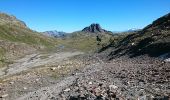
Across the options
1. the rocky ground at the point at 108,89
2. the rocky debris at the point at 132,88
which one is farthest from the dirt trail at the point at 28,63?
the rocky debris at the point at 132,88

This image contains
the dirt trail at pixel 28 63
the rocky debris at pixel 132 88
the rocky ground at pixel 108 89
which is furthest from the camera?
the dirt trail at pixel 28 63

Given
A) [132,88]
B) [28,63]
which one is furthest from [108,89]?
[28,63]

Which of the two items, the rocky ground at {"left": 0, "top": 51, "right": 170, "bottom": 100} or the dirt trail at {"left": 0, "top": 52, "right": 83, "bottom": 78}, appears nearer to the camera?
the rocky ground at {"left": 0, "top": 51, "right": 170, "bottom": 100}

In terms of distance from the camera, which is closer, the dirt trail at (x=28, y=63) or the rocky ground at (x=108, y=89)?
the rocky ground at (x=108, y=89)

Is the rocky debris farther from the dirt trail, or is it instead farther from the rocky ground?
the dirt trail

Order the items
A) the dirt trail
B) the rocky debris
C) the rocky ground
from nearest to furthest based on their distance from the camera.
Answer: the rocky debris
the rocky ground
the dirt trail

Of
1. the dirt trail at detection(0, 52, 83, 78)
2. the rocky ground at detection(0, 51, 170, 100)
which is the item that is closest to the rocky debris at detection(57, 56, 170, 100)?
the rocky ground at detection(0, 51, 170, 100)

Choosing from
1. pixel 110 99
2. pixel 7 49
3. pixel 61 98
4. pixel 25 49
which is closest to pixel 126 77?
pixel 61 98

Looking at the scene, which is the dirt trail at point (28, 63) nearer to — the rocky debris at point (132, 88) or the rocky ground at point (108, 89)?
the rocky ground at point (108, 89)

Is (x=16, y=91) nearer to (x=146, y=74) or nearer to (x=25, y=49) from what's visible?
(x=146, y=74)

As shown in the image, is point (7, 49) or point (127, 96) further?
point (7, 49)

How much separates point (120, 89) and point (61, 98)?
645cm

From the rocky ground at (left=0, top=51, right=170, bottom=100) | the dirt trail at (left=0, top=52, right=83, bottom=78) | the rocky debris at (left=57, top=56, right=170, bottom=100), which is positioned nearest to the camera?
the rocky debris at (left=57, top=56, right=170, bottom=100)

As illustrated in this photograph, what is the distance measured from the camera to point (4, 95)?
39500 mm
